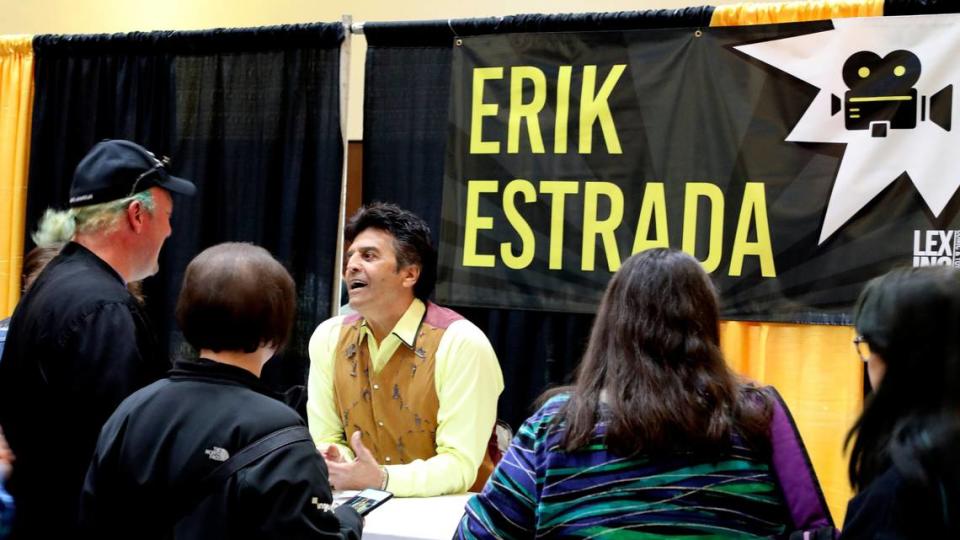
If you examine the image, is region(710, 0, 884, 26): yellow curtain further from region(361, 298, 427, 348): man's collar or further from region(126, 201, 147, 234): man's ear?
region(126, 201, 147, 234): man's ear

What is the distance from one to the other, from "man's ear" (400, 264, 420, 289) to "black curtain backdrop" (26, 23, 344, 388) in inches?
27.5

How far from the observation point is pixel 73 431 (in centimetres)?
196

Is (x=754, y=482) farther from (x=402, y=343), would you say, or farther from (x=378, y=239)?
(x=378, y=239)

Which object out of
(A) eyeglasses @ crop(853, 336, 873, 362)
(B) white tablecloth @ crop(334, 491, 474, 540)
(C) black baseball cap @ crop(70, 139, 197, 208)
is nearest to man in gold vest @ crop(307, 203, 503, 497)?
(B) white tablecloth @ crop(334, 491, 474, 540)

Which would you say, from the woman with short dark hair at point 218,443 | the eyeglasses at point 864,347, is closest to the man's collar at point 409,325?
the woman with short dark hair at point 218,443

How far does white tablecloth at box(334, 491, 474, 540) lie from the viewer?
2188mm

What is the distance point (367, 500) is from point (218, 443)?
0.63 metres

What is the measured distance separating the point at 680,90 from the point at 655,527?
6.93 ft

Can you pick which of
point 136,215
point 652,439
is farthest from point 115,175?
point 652,439

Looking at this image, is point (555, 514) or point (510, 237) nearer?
point (555, 514)

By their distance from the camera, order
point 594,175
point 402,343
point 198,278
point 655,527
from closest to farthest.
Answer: point 655,527
point 198,278
point 402,343
point 594,175

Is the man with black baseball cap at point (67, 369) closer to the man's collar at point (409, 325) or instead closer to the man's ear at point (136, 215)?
the man's ear at point (136, 215)

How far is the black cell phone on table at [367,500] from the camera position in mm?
2047

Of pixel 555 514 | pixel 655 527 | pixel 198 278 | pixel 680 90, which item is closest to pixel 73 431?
pixel 198 278
